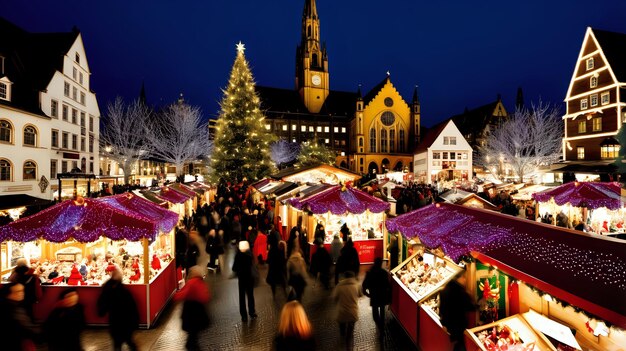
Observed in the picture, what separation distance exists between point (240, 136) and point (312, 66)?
43357 mm

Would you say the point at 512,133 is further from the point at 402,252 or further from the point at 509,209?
the point at 402,252

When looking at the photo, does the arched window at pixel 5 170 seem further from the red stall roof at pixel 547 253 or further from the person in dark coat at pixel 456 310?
the person in dark coat at pixel 456 310

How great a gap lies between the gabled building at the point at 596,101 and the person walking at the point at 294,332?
28945 mm

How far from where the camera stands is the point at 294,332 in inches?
156

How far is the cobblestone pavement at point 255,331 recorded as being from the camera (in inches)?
240

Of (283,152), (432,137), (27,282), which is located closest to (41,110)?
(27,282)

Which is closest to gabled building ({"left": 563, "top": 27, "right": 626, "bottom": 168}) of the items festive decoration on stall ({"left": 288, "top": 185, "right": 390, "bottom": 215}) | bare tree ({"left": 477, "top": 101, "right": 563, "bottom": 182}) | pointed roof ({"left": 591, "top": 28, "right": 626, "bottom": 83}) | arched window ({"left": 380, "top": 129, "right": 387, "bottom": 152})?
pointed roof ({"left": 591, "top": 28, "right": 626, "bottom": 83})

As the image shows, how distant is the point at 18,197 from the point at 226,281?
13201mm

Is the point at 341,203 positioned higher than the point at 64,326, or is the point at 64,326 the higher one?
the point at 341,203

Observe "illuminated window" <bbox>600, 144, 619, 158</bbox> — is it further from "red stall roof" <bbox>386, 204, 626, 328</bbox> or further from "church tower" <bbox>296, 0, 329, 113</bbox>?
"church tower" <bbox>296, 0, 329, 113</bbox>

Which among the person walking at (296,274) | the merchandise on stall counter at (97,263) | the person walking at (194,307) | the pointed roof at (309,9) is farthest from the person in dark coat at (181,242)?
the pointed roof at (309,9)

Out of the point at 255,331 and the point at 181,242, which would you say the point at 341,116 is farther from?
the point at 255,331

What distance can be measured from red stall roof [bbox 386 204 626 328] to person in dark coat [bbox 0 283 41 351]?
635 centimetres

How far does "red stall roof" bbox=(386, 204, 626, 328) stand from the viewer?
3.07m
